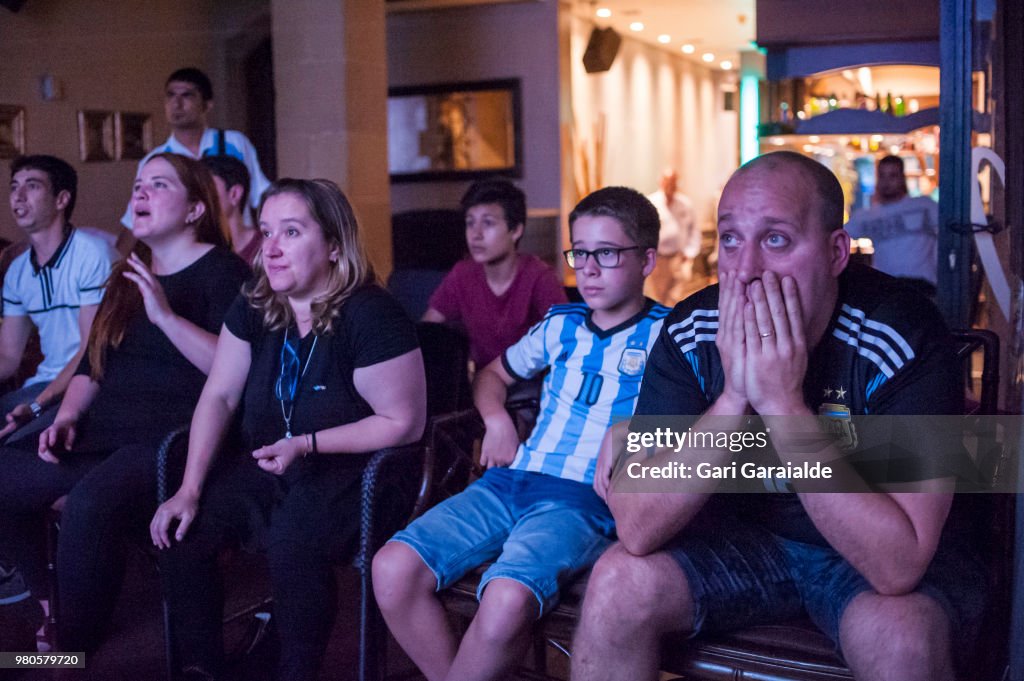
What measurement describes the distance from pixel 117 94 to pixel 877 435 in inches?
165

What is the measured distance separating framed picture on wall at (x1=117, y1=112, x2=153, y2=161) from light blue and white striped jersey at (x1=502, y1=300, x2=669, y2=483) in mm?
3414

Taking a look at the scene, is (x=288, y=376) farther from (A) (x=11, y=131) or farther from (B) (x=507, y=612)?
(A) (x=11, y=131)

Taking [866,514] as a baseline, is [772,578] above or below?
below

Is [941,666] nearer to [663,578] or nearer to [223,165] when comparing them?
[663,578]

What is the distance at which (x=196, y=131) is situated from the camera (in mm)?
3959

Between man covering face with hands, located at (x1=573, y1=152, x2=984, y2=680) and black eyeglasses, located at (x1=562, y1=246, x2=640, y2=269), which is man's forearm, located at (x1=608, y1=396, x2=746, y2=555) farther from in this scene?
black eyeglasses, located at (x1=562, y1=246, x2=640, y2=269)

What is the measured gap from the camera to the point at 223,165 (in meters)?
3.40

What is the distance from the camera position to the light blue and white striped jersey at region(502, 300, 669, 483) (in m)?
2.01

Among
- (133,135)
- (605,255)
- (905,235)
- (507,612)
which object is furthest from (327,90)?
(507,612)

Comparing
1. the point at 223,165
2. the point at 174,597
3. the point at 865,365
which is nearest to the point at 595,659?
the point at 865,365

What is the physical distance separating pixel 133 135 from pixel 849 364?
4.26 metres

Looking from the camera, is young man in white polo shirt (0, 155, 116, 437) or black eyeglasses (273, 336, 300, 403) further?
young man in white polo shirt (0, 155, 116, 437)

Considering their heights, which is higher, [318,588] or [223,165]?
[223,165]

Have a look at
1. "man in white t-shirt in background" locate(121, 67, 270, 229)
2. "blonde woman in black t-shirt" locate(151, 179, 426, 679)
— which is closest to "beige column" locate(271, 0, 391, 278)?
"man in white t-shirt in background" locate(121, 67, 270, 229)
